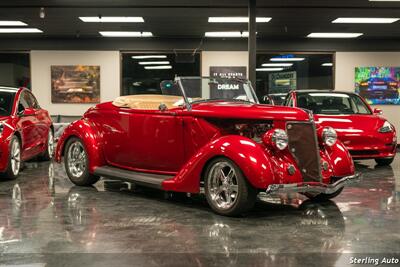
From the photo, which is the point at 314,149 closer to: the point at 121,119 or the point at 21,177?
the point at 121,119

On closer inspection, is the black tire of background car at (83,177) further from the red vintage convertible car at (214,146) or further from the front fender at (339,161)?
→ the front fender at (339,161)

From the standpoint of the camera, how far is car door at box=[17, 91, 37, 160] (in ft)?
25.2

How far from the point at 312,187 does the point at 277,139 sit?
1.90ft

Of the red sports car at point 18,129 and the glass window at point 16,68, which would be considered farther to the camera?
the glass window at point 16,68

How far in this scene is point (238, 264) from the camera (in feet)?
11.3

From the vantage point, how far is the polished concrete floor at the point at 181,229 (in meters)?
3.60

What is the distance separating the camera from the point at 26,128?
790cm

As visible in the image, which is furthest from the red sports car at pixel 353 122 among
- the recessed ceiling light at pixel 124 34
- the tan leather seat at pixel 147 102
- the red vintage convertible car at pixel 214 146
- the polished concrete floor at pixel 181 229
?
the recessed ceiling light at pixel 124 34

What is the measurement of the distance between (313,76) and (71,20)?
24.8 ft

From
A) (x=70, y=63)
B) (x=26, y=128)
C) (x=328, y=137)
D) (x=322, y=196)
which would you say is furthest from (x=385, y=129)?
(x=70, y=63)

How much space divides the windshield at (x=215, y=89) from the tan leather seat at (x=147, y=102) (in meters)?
0.18

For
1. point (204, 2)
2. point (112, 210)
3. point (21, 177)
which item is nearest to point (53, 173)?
point (21, 177)

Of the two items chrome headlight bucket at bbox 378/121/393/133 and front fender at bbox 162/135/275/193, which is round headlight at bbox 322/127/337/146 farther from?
chrome headlight bucket at bbox 378/121/393/133

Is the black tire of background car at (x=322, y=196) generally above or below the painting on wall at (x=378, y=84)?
below
